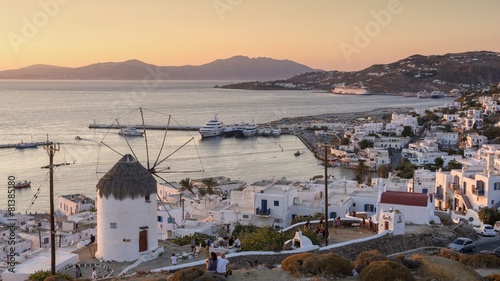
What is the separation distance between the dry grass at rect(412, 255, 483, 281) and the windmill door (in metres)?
6.99

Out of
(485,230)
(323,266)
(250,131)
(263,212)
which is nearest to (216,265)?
(323,266)

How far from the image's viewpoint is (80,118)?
106 meters

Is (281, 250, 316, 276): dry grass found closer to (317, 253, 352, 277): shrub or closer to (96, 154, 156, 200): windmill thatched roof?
(317, 253, 352, 277): shrub

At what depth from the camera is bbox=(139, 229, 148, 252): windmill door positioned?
14357 mm

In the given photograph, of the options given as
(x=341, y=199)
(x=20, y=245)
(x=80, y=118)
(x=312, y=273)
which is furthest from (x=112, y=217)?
(x=80, y=118)

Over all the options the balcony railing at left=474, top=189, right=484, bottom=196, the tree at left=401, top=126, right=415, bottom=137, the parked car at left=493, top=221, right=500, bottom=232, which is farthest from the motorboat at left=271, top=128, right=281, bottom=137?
the parked car at left=493, top=221, right=500, bottom=232

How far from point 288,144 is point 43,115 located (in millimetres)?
61476

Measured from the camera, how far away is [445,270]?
35.9 feet

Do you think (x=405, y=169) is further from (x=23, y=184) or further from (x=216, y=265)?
(x=216, y=265)

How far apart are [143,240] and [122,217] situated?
863 mm

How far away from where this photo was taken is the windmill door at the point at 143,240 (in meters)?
14.4

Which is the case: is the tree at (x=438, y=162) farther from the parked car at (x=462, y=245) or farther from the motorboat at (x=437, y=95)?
the motorboat at (x=437, y=95)

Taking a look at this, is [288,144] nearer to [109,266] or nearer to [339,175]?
[339,175]

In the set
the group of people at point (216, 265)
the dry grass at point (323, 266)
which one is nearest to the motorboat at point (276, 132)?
the dry grass at point (323, 266)
